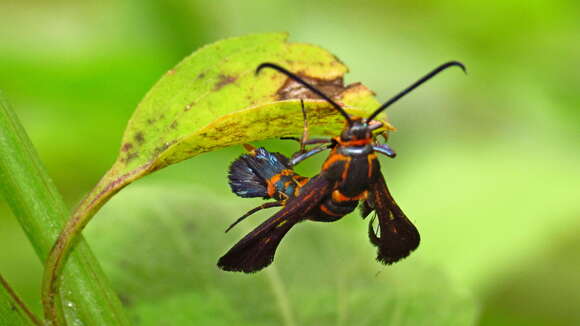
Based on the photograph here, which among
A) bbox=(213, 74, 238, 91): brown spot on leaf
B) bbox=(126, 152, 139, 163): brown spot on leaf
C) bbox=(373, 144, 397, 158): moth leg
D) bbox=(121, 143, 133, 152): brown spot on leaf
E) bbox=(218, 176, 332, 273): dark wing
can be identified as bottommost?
bbox=(218, 176, 332, 273): dark wing

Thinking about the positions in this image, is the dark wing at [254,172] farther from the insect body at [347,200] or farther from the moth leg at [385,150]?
the moth leg at [385,150]

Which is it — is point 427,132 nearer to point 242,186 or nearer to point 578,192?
point 578,192

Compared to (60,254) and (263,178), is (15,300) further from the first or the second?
(263,178)

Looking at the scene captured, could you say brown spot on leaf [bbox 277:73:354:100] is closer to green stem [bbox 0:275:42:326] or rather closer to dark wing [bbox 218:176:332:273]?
dark wing [bbox 218:176:332:273]

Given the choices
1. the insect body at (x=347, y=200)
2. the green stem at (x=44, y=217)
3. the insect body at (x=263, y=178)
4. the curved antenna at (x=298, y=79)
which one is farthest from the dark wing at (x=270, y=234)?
the curved antenna at (x=298, y=79)

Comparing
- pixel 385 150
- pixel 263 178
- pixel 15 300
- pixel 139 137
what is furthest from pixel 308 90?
pixel 15 300

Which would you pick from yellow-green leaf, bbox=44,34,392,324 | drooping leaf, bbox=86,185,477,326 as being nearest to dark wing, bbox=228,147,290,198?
drooping leaf, bbox=86,185,477,326

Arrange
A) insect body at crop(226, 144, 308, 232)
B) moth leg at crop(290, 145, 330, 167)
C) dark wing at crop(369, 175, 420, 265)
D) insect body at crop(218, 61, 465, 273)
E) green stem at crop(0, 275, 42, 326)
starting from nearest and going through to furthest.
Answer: green stem at crop(0, 275, 42, 326)
insect body at crop(218, 61, 465, 273)
dark wing at crop(369, 175, 420, 265)
moth leg at crop(290, 145, 330, 167)
insect body at crop(226, 144, 308, 232)
